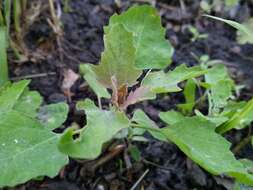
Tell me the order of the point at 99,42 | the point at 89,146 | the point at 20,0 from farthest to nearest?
the point at 99,42 < the point at 20,0 < the point at 89,146

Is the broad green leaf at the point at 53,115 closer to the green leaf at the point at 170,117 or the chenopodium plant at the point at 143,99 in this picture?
the chenopodium plant at the point at 143,99

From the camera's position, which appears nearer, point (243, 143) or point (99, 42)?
point (243, 143)

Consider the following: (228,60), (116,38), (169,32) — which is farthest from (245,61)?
(116,38)

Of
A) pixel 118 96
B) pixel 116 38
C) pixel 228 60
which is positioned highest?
pixel 116 38

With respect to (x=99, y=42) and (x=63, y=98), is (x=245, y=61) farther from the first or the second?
(x=63, y=98)

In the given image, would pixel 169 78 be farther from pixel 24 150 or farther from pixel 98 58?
pixel 98 58

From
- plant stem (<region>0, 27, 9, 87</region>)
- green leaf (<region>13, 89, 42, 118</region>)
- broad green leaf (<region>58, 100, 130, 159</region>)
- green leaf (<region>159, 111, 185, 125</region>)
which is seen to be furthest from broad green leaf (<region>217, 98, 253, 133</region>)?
plant stem (<region>0, 27, 9, 87</region>)

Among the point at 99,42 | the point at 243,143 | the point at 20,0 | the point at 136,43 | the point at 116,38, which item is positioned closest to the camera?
the point at 116,38
